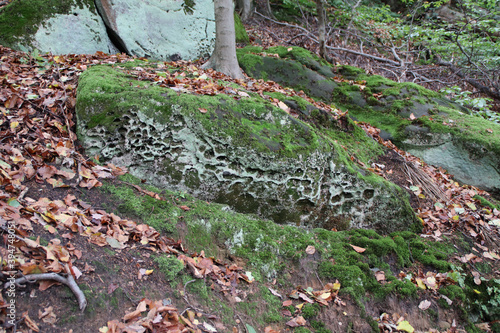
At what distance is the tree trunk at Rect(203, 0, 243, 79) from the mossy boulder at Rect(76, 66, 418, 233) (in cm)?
210

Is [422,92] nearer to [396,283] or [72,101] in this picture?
[396,283]

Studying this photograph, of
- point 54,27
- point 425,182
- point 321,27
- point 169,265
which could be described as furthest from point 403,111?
point 54,27

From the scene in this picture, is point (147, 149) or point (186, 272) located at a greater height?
point (147, 149)

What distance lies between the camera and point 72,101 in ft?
15.1

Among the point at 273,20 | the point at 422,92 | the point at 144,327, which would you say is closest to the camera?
the point at 144,327

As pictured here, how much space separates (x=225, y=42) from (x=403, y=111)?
424 cm

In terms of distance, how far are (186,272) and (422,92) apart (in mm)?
7377

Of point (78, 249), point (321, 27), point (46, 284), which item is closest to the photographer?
point (46, 284)

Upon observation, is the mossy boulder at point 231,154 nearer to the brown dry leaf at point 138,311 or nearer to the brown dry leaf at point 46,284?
the brown dry leaf at point 138,311

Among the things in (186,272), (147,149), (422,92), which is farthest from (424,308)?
(422,92)

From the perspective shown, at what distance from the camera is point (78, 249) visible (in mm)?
2627

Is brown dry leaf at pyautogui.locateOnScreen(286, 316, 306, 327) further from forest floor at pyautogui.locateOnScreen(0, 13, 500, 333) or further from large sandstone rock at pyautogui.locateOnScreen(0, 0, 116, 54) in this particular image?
large sandstone rock at pyautogui.locateOnScreen(0, 0, 116, 54)

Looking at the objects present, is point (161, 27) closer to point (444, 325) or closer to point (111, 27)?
point (111, 27)

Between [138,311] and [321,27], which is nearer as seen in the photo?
[138,311]
